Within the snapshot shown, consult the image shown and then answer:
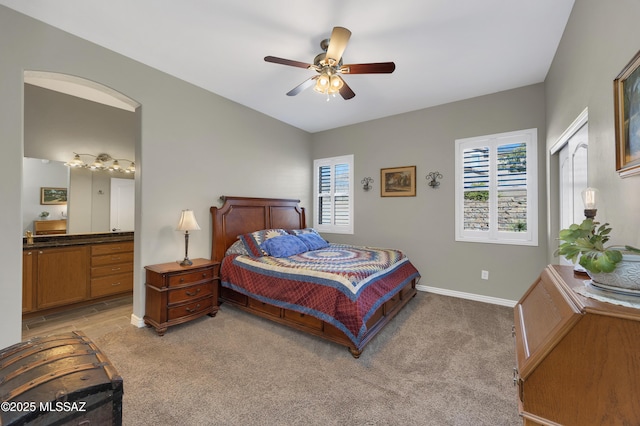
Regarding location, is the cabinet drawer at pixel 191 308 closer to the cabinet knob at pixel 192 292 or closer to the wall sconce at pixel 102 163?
the cabinet knob at pixel 192 292

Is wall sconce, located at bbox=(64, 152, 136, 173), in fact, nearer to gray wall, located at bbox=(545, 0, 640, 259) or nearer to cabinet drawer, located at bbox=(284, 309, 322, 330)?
cabinet drawer, located at bbox=(284, 309, 322, 330)

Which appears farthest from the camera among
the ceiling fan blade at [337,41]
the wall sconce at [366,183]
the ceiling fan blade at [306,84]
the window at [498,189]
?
the wall sconce at [366,183]

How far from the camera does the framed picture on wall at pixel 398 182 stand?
4.13 m

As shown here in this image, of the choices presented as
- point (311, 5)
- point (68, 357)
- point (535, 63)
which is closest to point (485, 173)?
point (535, 63)

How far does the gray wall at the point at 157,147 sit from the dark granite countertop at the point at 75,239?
3.90ft

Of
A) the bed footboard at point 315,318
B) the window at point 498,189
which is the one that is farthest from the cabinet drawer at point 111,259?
the window at point 498,189

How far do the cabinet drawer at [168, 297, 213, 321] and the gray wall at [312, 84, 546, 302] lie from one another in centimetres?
265

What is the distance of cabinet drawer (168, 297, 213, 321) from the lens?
2.72 m

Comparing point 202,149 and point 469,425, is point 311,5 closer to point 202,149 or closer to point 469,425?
point 202,149

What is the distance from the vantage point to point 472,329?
275 cm

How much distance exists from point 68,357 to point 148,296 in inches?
76.2

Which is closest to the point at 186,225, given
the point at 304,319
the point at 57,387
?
the point at 304,319

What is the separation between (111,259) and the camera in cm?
365

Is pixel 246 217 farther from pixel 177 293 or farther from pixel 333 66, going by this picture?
pixel 333 66
